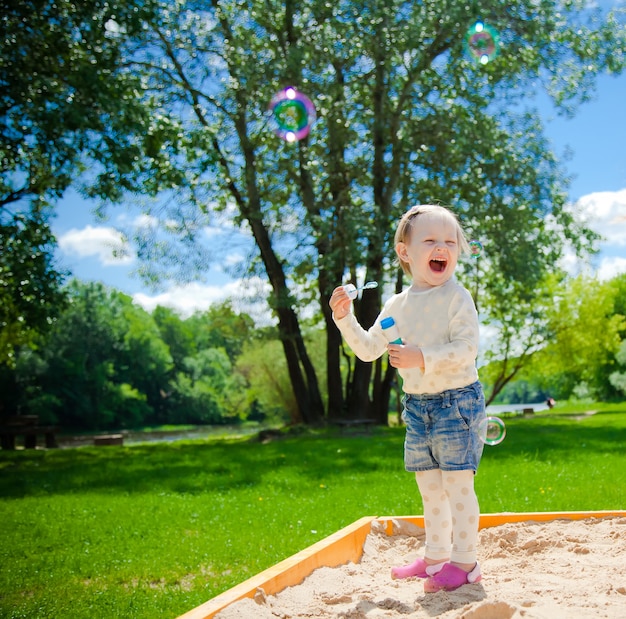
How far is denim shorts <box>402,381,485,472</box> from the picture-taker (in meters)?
3.18

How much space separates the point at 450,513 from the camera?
3430mm

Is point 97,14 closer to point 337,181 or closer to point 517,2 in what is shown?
point 337,181

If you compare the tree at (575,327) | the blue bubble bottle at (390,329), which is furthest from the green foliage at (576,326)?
the blue bubble bottle at (390,329)

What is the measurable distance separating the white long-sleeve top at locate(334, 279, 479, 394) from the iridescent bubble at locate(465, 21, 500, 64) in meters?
11.4

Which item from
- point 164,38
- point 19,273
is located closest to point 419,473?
point 19,273

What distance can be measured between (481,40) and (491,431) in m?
12.4

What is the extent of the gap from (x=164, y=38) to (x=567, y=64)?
913 cm

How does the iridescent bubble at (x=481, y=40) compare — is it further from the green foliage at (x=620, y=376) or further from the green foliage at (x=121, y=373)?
the green foliage at (x=620, y=376)

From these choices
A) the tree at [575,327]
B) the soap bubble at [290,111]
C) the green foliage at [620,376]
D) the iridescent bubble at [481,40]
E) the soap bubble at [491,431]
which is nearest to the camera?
the soap bubble at [491,431]

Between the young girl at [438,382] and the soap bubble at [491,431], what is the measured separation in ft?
0.13

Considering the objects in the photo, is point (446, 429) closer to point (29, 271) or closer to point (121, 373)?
point (29, 271)

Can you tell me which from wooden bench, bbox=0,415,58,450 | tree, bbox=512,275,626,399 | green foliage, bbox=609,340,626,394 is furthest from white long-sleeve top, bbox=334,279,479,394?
green foliage, bbox=609,340,626,394

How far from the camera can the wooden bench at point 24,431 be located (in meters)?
17.3

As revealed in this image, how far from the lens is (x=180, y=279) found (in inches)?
672
